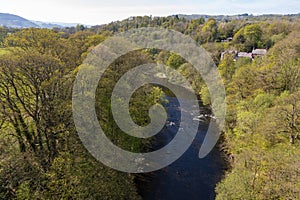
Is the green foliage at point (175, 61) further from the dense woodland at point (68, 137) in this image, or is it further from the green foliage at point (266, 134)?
the dense woodland at point (68, 137)

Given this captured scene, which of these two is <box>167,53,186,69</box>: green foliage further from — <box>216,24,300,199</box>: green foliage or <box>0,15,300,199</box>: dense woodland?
<box>0,15,300,199</box>: dense woodland

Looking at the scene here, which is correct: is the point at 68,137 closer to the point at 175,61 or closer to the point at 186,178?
the point at 186,178

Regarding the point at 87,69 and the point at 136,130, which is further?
the point at 136,130

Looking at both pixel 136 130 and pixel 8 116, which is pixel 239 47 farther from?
pixel 8 116

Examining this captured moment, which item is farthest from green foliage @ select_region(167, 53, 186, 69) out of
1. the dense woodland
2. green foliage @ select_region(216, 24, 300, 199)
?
the dense woodland

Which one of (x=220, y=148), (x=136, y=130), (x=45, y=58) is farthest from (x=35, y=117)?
(x=220, y=148)

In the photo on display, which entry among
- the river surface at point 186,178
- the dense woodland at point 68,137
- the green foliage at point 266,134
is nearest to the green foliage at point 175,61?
the green foliage at point 266,134

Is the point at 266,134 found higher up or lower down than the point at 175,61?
lower down

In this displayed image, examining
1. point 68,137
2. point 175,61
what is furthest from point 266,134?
point 175,61

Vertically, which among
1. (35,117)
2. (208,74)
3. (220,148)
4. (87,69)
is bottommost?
(220,148)
